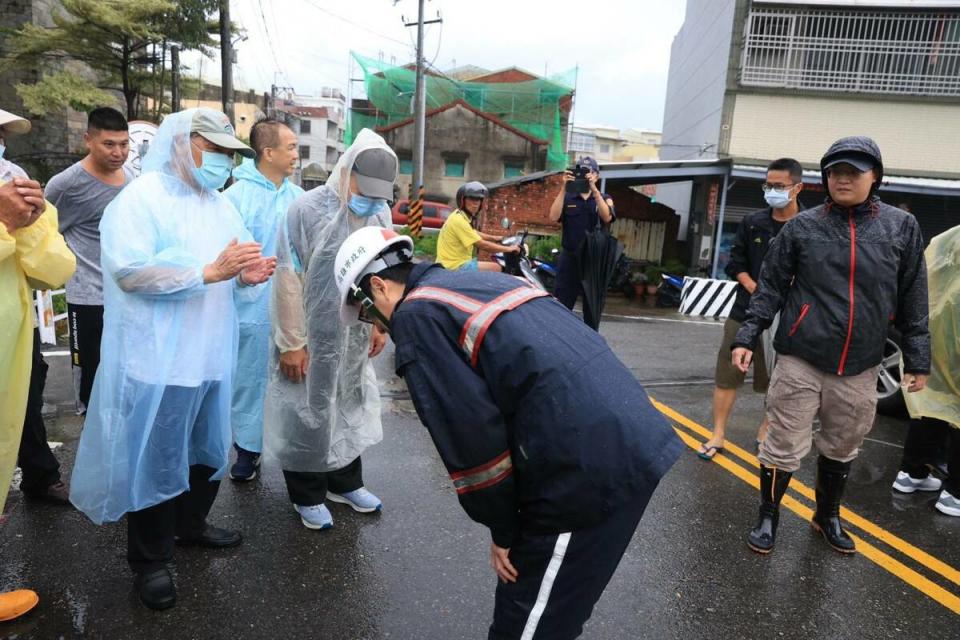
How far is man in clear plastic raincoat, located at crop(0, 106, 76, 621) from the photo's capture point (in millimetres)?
2393

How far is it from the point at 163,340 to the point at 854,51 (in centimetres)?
1794

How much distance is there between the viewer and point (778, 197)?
4090mm

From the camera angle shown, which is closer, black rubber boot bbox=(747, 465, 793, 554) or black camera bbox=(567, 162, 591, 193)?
black rubber boot bbox=(747, 465, 793, 554)

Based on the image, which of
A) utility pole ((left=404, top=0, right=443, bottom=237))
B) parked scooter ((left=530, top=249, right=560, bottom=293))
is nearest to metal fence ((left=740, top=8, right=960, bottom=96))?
parked scooter ((left=530, top=249, right=560, bottom=293))

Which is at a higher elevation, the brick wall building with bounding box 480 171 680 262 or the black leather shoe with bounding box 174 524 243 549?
the brick wall building with bounding box 480 171 680 262

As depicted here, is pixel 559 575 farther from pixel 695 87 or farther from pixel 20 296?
pixel 695 87

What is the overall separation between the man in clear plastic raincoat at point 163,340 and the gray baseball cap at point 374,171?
54 cm

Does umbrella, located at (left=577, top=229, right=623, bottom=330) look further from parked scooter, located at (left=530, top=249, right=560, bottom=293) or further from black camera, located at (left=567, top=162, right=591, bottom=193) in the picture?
parked scooter, located at (left=530, top=249, right=560, bottom=293)

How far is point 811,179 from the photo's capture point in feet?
40.9

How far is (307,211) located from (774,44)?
16.1 metres

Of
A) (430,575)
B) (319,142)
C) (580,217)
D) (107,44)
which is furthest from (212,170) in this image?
(319,142)

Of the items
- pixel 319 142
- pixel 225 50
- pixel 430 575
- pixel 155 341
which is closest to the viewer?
pixel 155 341

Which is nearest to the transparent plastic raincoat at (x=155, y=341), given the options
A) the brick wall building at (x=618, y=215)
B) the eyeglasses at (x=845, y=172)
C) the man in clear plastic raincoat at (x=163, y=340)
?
the man in clear plastic raincoat at (x=163, y=340)

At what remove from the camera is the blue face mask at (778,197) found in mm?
4082
